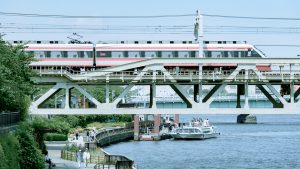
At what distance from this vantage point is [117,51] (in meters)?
75.2

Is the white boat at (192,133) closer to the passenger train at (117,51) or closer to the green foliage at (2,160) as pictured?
the passenger train at (117,51)

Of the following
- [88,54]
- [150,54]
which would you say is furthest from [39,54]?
[150,54]

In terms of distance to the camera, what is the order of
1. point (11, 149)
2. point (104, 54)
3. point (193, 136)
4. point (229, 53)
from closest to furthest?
point (11, 149) → point (104, 54) → point (229, 53) → point (193, 136)

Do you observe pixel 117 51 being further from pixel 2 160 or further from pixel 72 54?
pixel 2 160

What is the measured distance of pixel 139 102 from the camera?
15188 cm

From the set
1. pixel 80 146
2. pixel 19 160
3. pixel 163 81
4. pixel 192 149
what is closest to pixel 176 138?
pixel 192 149

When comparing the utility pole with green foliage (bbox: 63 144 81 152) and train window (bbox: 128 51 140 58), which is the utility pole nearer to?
train window (bbox: 128 51 140 58)

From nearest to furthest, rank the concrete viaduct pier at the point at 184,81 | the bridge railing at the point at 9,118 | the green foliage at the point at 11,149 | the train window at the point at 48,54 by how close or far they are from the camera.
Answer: the green foliage at the point at 11,149, the bridge railing at the point at 9,118, the concrete viaduct pier at the point at 184,81, the train window at the point at 48,54

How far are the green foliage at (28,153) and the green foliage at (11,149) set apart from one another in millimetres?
1891

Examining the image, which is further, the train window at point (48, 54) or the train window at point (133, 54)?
the train window at point (48, 54)

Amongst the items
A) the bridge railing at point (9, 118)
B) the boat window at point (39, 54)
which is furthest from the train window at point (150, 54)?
the bridge railing at point (9, 118)

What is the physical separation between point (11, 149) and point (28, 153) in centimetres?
595

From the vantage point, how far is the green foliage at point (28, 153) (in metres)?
45.6

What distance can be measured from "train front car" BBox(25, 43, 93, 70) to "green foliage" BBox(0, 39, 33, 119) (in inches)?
657
